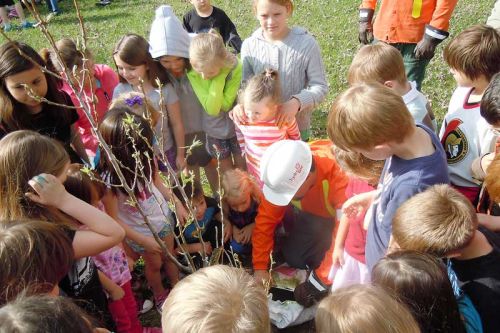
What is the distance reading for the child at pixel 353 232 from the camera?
91.6 inches

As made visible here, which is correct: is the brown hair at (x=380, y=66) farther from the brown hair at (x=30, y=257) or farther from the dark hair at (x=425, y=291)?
the brown hair at (x=30, y=257)

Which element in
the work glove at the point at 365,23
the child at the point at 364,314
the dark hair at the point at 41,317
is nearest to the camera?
the dark hair at the point at 41,317

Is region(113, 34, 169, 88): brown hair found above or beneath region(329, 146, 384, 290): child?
above

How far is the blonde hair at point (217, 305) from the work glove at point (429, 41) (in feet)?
10.8

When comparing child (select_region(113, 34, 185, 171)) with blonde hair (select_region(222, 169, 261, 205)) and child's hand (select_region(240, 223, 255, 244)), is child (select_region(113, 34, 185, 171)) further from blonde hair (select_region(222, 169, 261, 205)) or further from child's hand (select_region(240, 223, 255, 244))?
child's hand (select_region(240, 223, 255, 244))

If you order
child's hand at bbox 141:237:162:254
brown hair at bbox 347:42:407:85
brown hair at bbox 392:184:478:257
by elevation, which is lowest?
child's hand at bbox 141:237:162:254

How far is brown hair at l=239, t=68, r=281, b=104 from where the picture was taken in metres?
2.96

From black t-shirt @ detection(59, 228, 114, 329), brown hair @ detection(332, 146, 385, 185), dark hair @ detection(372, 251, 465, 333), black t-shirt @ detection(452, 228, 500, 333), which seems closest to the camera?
dark hair @ detection(372, 251, 465, 333)

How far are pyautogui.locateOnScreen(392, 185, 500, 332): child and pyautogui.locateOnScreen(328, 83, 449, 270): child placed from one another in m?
0.12

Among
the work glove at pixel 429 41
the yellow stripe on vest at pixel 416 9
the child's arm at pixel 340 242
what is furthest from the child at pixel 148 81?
the yellow stripe on vest at pixel 416 9

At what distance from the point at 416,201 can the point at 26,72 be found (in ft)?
7.84

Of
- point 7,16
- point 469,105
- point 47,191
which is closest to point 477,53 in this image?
point 469,105

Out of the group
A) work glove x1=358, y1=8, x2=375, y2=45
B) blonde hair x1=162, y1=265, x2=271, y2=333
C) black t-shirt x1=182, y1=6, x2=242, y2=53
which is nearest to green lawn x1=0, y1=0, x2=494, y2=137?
work glove x1=358, y1=8, x2=375, y2=45

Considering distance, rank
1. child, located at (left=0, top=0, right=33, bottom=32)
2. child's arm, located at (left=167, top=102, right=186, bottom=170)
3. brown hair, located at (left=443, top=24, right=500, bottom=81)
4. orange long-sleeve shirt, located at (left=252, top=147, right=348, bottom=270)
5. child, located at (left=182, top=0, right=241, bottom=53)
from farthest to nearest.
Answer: child, located at (left=0, top=0, right=33, bottom=32), child, located at (left=182, top=0, right=241, bottom=53), child's arm, located at (left=167, top=102, right=186, bottom=170), orange long-sleeve shirt, located at (left=252, top=147, right=348, bottom=270), brown hair, located at (left=443, top=24, right=500, bottom=81)
